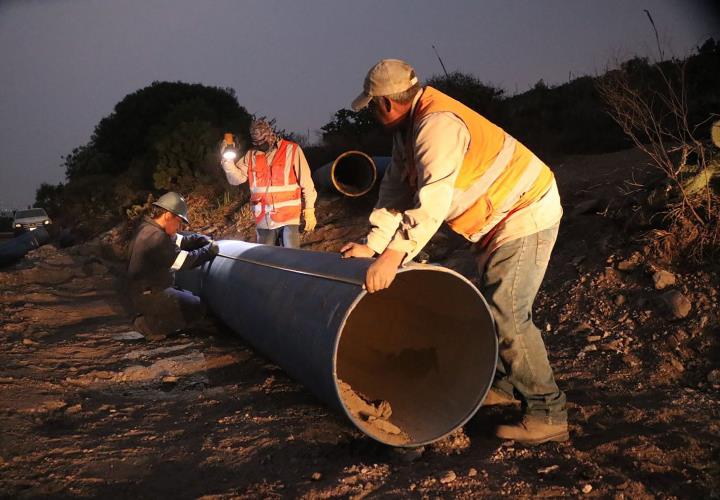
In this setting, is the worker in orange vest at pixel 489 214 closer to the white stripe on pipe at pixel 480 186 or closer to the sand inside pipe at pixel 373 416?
the white stripe on pipe at pixel 480 186

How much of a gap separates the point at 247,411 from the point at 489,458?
1.43 m

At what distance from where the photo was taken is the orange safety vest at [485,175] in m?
2.51

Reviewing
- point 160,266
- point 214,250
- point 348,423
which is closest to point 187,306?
point 160,266

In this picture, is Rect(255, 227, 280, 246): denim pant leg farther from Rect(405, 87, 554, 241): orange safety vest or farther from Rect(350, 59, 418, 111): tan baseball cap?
Rect(350, 59, 418, 111): tan baseball cap

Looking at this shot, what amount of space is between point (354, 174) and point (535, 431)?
247 inches

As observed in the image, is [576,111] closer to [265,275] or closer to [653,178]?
[653,178]

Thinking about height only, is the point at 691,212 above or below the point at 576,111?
below

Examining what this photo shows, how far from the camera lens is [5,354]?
4609 mm

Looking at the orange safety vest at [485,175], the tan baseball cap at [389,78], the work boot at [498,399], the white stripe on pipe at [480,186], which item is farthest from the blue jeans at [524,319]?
the tan baseball cap at [389,78]

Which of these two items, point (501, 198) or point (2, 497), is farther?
point (501, 198)

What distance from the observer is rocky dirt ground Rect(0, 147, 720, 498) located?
8.08 feet

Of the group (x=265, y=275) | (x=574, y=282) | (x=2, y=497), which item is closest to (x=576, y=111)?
(x=574, y=282)

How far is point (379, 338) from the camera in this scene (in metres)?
3.59

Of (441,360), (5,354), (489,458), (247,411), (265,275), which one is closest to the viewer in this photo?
(489,458)
